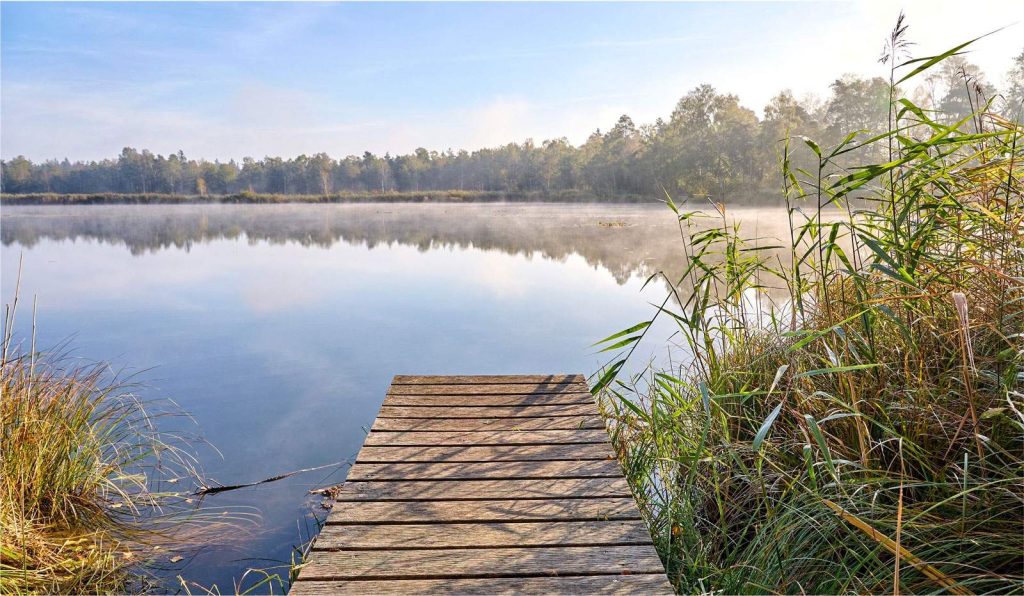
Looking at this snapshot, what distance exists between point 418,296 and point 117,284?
194 inches

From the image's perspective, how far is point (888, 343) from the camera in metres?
1.73

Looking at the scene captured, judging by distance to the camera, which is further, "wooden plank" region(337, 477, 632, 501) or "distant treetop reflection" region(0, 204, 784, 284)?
"distant treetop reflection" region(0, 204, 784, 284)

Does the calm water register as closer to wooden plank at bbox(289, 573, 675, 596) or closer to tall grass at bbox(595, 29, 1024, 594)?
wooden plank at bbox(289, 573, 675, 596)

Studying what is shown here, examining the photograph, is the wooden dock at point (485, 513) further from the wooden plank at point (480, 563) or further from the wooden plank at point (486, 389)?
the wooden plank at point (486, 389)

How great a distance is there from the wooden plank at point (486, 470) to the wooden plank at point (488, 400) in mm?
663

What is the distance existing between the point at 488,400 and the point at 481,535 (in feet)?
3.92

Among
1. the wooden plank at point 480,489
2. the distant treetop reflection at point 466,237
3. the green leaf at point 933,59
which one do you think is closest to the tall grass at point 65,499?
the wooden plank at point 480,489

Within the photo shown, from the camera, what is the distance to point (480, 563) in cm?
136

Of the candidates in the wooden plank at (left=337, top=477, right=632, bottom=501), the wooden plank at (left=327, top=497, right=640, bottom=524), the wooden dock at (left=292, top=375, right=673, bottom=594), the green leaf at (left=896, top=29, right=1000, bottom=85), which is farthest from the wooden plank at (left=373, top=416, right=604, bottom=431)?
the green leaf at (left=896, top=29, right=1000, bottom=85)

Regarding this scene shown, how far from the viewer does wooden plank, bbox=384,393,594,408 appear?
2.62 meters

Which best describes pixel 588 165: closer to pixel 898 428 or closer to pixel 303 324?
pixel 303 324

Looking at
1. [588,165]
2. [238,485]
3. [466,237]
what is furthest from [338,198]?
[238,485]

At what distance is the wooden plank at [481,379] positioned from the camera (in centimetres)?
294

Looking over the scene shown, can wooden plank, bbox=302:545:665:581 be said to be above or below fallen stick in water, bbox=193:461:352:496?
above
